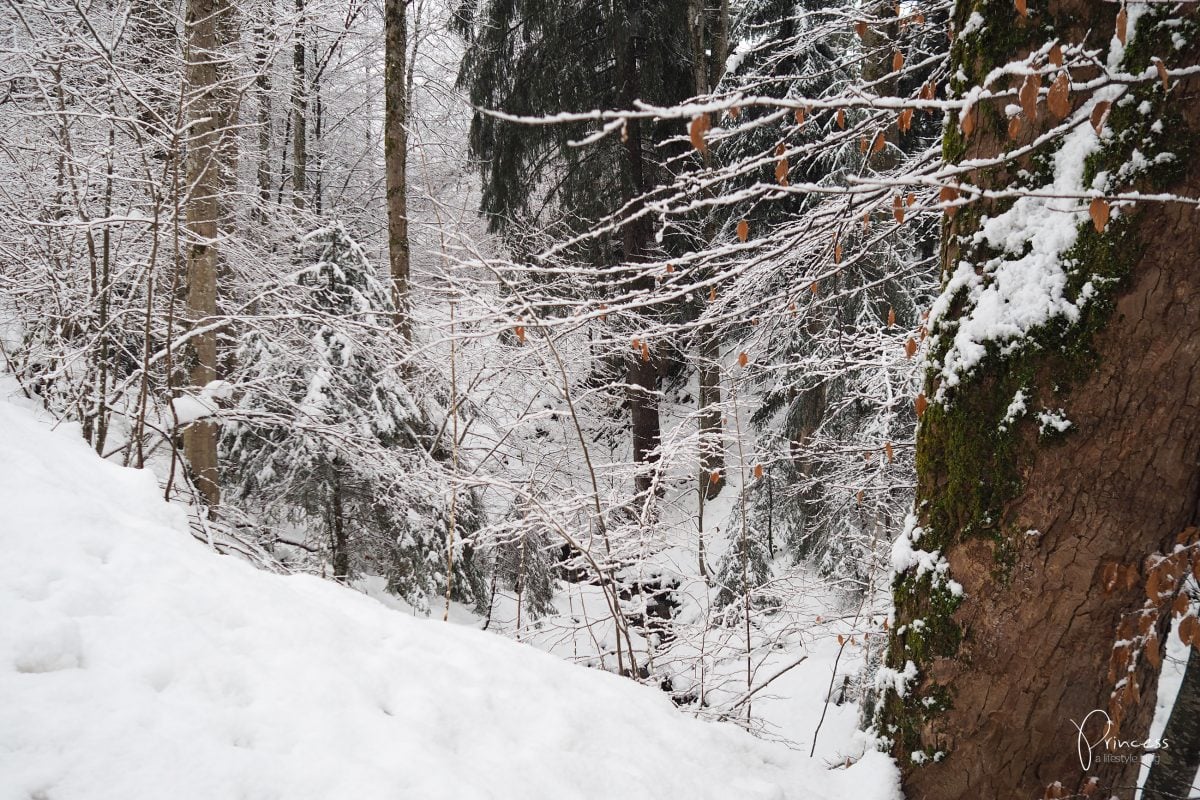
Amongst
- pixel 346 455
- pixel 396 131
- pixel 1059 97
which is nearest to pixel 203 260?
pixel 346 455

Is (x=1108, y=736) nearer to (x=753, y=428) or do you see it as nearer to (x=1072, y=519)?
(x=1072, y=519)

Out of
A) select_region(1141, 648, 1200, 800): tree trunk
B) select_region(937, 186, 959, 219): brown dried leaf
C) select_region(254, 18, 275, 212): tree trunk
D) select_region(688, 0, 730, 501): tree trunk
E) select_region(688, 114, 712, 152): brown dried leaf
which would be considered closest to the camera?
select_region(688, 114, 712, 152): brown dried leaf

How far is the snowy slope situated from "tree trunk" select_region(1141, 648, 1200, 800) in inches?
46.4

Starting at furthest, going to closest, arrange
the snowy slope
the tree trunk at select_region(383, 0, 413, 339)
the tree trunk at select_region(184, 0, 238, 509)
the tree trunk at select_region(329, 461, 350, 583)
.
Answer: the tree trunk at select_region(383, 0, 413, 339) < the tree trunk at select_region(329, 461, 350, 583) < the tree trunk at select_region(184, 0, 238, 509) < the snowy slope

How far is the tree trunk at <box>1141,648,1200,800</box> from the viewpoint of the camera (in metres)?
2.18

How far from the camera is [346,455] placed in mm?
5297

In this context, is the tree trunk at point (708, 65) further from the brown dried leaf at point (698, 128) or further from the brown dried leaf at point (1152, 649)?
the brown dried leaf at point (698, 128)

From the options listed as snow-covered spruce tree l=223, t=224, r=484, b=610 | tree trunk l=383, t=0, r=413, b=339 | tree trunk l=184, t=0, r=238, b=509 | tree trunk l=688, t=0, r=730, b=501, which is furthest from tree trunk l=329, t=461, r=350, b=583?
tree trunk l=688, t=0, r=730, b=501

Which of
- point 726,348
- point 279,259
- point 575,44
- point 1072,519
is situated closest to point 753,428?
point 726,348

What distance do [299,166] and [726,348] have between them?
773cm

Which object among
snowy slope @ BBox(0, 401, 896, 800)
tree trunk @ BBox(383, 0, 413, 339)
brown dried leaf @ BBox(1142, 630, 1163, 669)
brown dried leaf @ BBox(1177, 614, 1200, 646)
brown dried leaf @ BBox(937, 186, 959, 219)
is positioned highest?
tree trunk @ BBox(383, 0, 413, 339)

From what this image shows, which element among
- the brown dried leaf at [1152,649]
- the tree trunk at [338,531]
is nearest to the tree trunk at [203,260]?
the tree trunk at [338,531]

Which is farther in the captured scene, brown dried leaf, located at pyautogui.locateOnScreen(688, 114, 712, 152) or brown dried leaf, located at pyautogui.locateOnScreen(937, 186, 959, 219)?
brown dried leaf, located at pyautogui.locateOnScreen(937, 186, 959, 219)

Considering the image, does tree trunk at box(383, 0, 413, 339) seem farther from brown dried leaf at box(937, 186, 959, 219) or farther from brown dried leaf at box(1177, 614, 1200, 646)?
brown dried leaf at box(1177, 614, 1200, 646)
